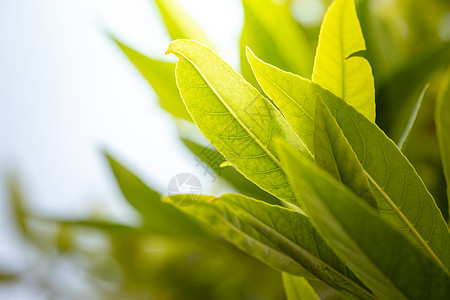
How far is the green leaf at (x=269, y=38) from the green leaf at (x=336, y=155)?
0.32 meters

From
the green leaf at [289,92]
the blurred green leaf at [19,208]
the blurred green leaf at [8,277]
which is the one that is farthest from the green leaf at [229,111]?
the blurred green leaf at [8,277]

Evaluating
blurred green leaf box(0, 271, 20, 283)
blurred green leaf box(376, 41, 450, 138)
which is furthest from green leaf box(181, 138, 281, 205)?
blurred green leaf box(0, 271, 20, 283)

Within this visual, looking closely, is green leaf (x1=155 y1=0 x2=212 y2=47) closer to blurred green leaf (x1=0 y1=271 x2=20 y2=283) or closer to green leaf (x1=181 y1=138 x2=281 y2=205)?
green leaf (x1=181 y1=138 x2=281 y2=205)

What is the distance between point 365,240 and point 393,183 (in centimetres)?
7

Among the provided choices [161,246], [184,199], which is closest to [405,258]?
[184,199]

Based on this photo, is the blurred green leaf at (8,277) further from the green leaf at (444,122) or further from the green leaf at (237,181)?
the green leaf at (444,122)

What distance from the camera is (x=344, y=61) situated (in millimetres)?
282

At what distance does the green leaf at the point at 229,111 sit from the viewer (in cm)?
26

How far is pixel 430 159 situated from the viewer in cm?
62

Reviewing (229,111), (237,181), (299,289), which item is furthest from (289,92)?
(237,181)

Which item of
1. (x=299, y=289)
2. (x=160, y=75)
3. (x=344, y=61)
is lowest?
(x=299, y=289)

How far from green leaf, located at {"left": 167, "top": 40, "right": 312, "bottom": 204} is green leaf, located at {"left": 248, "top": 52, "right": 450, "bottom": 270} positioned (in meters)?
0.03

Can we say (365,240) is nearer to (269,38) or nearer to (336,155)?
(336,155)

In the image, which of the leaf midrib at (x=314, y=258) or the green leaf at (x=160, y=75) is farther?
the green leaf at (x=160, y=75)
